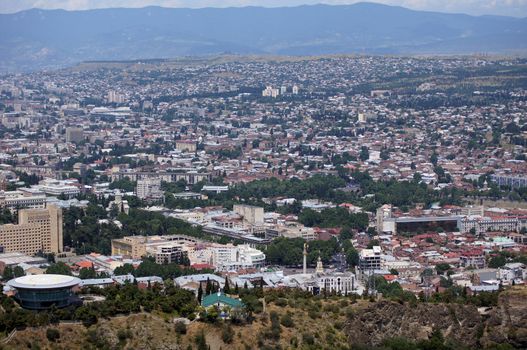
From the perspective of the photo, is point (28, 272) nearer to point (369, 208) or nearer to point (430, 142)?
point (369, 208)

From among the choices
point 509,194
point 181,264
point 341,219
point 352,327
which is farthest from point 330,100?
point 352,327

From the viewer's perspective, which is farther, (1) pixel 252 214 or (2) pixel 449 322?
(1) pixel 252 214

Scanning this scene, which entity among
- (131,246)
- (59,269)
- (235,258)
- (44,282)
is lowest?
(131,246)

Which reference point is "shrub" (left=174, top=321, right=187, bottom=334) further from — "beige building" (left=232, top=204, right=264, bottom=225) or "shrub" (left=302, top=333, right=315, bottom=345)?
"beige building" (left=232, top=204, right=264, bottom=225)

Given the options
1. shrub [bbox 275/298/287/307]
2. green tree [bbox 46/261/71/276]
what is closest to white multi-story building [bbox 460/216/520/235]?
green tree [bbox 46/261/71/276]

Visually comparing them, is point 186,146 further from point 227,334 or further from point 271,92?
point 227,334

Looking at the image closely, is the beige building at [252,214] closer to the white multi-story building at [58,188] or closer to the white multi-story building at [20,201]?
the white multi-story building at [20,201]

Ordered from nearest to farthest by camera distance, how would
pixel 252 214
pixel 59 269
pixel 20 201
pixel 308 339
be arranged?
pixel 308 339 < pixel 59 269 < pixel 252 214 < pixel 20 201

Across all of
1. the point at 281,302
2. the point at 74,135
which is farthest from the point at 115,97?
the point at 281,302
